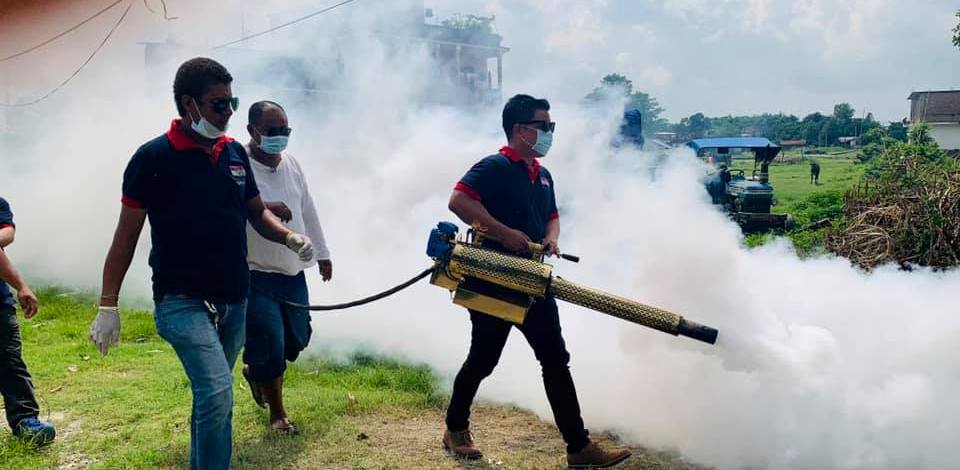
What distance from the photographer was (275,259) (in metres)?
4.06

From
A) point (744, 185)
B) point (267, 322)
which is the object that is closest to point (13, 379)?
point (267, 322)

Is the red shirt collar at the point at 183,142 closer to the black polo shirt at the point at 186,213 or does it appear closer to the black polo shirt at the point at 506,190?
the black polo shirt at the point at 186,213

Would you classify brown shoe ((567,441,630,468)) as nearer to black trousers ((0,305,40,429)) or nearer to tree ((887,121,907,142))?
black trousers ((0,305,40,429))

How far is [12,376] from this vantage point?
419cm

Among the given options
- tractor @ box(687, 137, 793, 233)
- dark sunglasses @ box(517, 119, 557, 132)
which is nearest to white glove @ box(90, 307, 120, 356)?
dark sunglasses @ box(517, 119, 557, 132)

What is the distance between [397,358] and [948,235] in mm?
5512

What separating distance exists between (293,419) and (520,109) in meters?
2.25

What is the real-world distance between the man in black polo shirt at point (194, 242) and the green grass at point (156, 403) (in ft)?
3.34

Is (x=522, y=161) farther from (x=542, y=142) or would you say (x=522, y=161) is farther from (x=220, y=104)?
(x=220, y=104)

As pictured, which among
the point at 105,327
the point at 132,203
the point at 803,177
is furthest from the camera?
the point at 803,177

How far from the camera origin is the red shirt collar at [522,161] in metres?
3.87

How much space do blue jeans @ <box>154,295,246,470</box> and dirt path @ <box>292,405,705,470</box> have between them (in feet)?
3.08

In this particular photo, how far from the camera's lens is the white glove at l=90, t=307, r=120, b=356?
3023 millimetres

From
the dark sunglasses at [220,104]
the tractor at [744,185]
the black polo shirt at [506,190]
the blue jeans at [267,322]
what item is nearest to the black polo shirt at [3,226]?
the blue jeans at [267,322]
